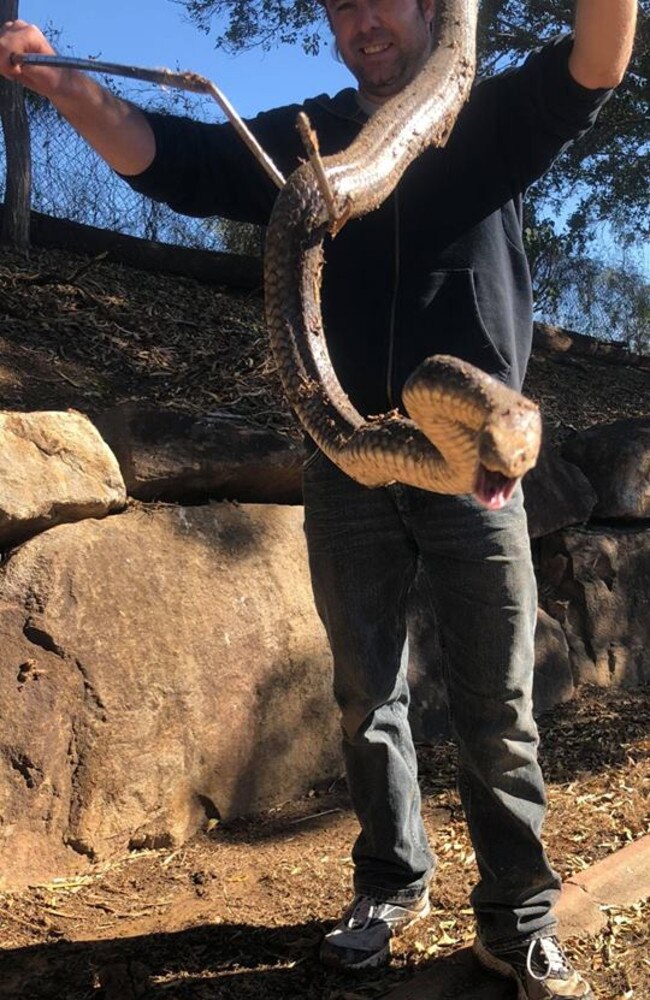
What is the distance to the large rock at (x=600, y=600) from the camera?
4.83 meters

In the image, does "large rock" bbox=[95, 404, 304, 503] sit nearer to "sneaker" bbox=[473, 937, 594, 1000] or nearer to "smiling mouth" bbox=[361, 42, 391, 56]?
"smiling mouth" bbox=[361, 42, 391, 56]

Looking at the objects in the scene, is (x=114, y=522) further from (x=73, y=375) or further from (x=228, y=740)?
(x=73, y=375)

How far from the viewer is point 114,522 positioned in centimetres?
354

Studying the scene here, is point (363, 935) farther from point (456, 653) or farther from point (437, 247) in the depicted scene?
point (437, 247)

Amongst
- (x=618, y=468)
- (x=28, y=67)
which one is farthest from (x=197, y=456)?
(x=618, y=468)

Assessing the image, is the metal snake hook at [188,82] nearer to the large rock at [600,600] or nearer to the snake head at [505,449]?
the snake head at [505,449]

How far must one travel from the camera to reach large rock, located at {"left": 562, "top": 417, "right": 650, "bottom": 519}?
520 centimetres

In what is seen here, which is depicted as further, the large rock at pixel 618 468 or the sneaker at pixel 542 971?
the large rock at pixel 618 468

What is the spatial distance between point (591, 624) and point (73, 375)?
263cm

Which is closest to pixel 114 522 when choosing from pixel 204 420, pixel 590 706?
pixel 204 420

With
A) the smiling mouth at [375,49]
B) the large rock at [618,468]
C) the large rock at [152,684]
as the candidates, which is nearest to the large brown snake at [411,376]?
the smiling mouth at [375,49]

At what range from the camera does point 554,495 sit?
16.2 ft

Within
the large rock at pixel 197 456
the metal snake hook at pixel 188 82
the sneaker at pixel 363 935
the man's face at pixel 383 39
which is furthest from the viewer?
the large rock at pixel 197 456

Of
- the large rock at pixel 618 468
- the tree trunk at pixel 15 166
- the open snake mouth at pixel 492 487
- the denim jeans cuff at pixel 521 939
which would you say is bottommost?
the denim jeans cuff at pixel 521 939
